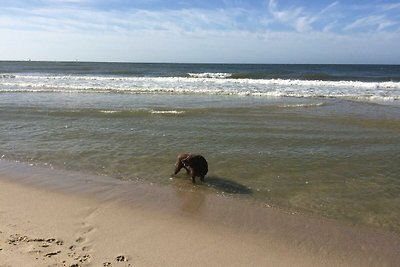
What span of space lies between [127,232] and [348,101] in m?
17.2

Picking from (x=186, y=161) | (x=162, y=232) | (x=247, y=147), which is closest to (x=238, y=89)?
(x=247, y=147)

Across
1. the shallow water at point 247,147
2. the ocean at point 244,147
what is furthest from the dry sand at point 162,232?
the shallow water at point 247,147

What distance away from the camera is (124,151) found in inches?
362

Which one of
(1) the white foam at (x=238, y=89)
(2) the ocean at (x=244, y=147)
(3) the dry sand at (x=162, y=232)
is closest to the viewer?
(3) the dry sand at (x=162, y=232)

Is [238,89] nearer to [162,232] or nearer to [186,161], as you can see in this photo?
[186,161]

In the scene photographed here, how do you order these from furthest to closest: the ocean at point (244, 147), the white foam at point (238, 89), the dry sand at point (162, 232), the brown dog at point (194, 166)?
the white foam at point (238, 89), the brown dog at point (194, 166), the ocean at point (244, 147), the dry sand at point (162, 232)

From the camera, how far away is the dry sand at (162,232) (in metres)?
4.40

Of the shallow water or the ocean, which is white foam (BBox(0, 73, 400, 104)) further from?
the shallow water

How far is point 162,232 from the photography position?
5086mm

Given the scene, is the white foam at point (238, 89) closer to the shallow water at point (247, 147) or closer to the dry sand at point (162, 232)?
the shallow water at point (247, 147)

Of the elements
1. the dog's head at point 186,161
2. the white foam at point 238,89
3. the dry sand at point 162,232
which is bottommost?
the dry sand at point 162,232

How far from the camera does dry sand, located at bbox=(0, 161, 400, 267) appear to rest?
14.4 feet

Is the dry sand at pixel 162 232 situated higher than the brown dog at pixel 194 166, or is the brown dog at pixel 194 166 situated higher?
the brown dog at pixel 194 166

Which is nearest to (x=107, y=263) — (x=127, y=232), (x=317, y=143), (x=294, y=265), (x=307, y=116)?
(x=127, y=232)
